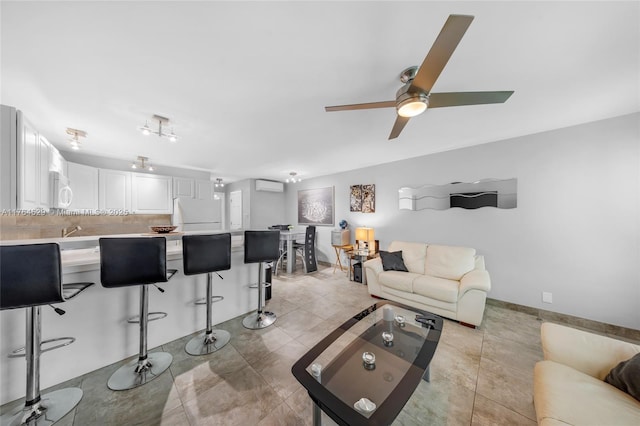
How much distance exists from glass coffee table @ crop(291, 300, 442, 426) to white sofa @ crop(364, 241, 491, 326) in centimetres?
73

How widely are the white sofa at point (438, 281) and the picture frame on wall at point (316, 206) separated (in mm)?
2089

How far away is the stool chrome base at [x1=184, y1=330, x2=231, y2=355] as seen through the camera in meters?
1.99

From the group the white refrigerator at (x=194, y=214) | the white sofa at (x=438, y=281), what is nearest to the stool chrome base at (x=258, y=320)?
the white sofa at (x=438, y=281)

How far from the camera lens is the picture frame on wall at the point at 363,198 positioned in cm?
439

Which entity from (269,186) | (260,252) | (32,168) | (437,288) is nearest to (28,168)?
(32,168)

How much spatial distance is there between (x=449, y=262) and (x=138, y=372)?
12.4 ft

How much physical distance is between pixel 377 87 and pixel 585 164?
2.88m

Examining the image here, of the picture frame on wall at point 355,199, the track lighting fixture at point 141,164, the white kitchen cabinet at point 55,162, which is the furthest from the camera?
the picture frame on wall at point 355,199

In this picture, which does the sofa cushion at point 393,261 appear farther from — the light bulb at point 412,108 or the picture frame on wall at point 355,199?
the light bulb at point 412,108

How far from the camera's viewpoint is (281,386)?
160 centimetres

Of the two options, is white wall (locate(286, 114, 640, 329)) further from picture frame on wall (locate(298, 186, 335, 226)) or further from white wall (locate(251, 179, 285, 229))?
white wall (locate(251, 179, 285, 229))

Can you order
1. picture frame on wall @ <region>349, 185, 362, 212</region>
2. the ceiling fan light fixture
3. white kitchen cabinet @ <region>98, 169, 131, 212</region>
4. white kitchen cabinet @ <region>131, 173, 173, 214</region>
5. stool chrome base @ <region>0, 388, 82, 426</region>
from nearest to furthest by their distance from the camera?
1. stool chrome base @ <region>0, 388, 82, 426</region>
2. the ceiling fan light fixture
3. white kitchen cabinet @ <region>98, 169, 131, 212</region>
4. white kitchen cabinet @ <region>131, 173, 173, 214</region>
5. picture frame on wall @ <region>349, 185, 362, 212</region>

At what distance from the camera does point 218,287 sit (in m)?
2.54

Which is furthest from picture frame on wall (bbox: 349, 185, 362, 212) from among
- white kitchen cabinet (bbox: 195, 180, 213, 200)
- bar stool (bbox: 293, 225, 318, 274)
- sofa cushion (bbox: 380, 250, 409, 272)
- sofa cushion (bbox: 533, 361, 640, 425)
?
sofa cushion (bbox: 533, 361, 640, 425)
